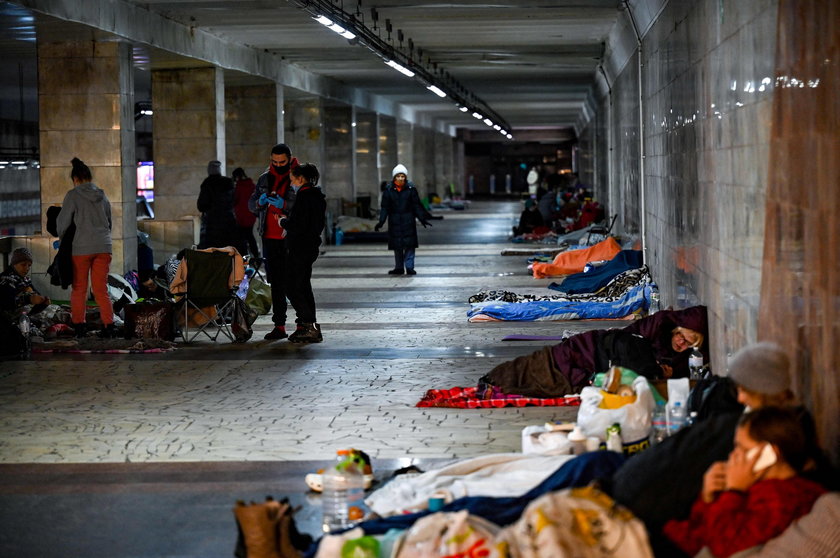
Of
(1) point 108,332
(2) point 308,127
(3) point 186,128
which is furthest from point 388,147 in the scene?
(1) point 108,332

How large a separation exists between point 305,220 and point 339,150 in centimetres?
2156

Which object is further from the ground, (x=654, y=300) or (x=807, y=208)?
(x=807, y=208)

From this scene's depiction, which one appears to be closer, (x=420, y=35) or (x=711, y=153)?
(x=711, y=153)

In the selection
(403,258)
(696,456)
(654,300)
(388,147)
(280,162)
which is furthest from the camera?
(388,147)

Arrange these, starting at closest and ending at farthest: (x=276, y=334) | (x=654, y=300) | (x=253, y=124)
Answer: (x=276, y=334)
(x=654, y=300)
(x=253, y=124)

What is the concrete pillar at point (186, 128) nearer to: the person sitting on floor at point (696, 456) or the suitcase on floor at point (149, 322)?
the suitcase on floor at point (149, 322)

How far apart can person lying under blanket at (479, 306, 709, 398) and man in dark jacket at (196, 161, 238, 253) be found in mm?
8621

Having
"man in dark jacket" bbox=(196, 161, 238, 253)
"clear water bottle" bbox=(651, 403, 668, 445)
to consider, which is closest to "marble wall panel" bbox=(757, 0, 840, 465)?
"clear water bottle" bbox=(651, 403, 668, 445)

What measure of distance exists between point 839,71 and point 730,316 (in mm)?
3124

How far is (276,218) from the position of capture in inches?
484

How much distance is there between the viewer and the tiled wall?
6.95 metres

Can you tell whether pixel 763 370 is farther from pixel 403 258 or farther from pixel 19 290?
pixel 403 258

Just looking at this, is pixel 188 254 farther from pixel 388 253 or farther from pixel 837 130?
pixel 388 253

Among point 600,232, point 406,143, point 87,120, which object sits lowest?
point 600,232
